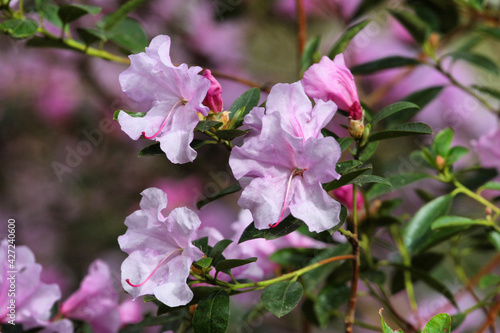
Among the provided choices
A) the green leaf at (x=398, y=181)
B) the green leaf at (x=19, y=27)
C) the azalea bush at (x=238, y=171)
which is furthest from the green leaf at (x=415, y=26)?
the green leaf at (x=19, y=27)

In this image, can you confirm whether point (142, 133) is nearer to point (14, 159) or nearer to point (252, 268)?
point (252, 268)

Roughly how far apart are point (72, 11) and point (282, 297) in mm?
662

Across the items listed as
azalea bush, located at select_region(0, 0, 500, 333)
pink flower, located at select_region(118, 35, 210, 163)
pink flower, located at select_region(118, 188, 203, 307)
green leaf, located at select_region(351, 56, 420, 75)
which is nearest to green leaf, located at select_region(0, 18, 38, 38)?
azalea bush, located at select_region(0, 0, 500, 333)

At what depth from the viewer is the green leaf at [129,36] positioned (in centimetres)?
118

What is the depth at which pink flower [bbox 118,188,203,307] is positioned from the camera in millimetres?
737

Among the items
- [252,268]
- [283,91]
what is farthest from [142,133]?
[252,268]

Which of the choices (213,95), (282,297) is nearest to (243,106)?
(213,95)

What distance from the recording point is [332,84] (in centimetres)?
78

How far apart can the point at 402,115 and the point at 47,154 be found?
5.03ft

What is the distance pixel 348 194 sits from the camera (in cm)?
101

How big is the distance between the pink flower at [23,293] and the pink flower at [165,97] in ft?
1.36

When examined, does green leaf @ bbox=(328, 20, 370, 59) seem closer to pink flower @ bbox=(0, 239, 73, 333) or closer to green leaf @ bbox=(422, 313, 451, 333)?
→ green leaf @ bbox=(422, 313, 451, 333)

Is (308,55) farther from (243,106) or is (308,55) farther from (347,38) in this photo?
(243,106)

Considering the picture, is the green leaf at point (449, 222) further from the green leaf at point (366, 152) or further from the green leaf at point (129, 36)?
the green leaf at point (129, 36)
